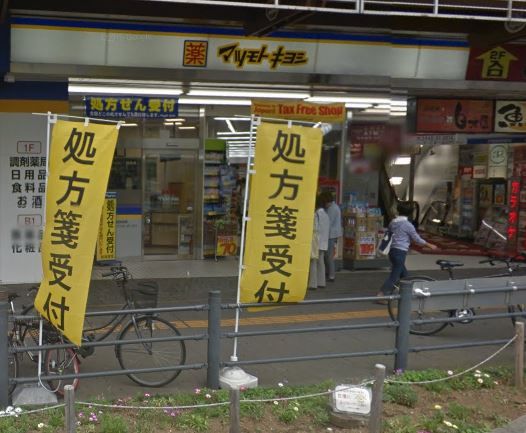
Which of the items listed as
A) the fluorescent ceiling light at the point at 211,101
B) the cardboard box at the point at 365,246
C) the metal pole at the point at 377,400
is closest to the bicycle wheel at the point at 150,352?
the metal pole at the point at 377,400

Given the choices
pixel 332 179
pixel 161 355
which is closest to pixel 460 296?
pixel 161 355

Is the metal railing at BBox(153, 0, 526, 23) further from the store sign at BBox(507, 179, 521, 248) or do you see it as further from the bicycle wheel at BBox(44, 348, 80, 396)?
the store sign at BBox(507, 179, 521, 248)

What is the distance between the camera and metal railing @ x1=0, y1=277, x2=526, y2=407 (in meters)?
5.46

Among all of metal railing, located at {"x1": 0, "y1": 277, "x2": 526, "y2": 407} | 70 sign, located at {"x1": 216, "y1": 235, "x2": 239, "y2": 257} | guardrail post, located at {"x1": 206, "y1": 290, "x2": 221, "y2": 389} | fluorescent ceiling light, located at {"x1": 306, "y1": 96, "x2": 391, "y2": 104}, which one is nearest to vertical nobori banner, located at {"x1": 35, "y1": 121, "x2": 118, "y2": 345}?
metal railing, located at {"x1": 0, "y1": 277, "x2": 526, "y2": 407}

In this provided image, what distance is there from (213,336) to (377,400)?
1.74 metres

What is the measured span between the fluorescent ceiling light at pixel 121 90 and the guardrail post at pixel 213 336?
Answer: 633cm

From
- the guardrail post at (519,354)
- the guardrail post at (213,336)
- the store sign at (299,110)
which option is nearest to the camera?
the guardrail post at (213,336)

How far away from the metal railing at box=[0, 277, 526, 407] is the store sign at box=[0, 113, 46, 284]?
17.8 ft

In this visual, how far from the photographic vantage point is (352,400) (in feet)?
17.3

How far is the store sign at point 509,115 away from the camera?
45.2ft

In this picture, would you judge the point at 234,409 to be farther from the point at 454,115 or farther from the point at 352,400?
the point at 454,115

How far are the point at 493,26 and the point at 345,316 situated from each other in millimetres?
5957

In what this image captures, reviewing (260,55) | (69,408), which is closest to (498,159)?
(260,55)

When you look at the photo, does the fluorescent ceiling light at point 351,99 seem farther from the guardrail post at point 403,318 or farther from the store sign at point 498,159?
the guardrail post at point 403,318
